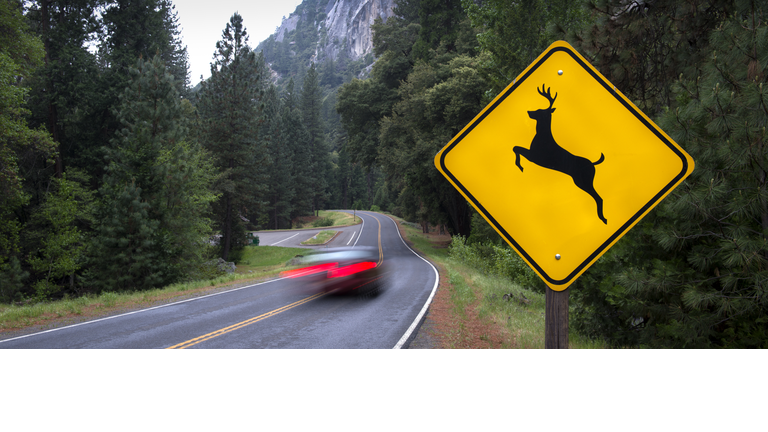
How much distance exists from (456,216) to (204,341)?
28401 mm

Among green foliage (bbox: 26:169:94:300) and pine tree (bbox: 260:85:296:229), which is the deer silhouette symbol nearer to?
green foliage (bbox: 26:169:94:300)

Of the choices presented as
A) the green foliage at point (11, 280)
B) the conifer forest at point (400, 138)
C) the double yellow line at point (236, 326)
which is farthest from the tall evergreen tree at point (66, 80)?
the double yellow line at point (236, 326)

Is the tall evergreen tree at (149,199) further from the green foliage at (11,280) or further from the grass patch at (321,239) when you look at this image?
the grass patch at (321,239)

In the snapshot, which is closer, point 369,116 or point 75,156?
point 75,156

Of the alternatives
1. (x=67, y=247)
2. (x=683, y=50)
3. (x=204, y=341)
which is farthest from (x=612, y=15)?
(x=67, y=247)

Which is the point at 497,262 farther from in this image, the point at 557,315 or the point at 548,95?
the point at 548,95

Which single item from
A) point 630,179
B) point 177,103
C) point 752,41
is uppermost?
point 177,103

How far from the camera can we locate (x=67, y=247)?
2116cm

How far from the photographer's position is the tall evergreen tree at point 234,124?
99.9ft

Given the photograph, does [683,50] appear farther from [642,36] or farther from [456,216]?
[456,216]

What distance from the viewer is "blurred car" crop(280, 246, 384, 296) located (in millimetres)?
14932

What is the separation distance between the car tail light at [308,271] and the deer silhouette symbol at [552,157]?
18.1 metres

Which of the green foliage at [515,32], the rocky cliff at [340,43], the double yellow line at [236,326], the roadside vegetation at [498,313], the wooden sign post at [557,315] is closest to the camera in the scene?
the wooden sign post at [557,315]

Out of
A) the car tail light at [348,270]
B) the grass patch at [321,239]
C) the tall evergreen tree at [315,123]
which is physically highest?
the tall evergreen tree at [315,123]
